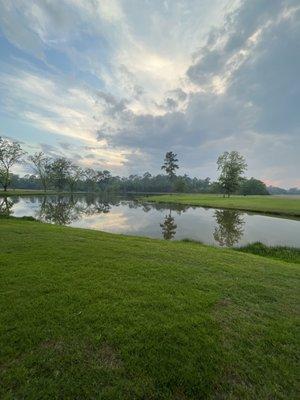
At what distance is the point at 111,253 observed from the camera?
351 inches

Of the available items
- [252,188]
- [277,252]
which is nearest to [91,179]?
[252,188]

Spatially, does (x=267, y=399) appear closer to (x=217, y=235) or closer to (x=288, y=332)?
(x=288, y=332)

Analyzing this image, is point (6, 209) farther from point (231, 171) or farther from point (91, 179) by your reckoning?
point (91, 179)

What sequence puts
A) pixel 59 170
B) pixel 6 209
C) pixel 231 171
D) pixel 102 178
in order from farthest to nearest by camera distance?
1. pixel 102 178
2. pixel 59 170
3. pixel 231 171
4. pixel 6 209

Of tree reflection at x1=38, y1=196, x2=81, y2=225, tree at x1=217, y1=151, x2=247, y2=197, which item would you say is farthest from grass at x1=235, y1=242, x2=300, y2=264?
tree at x1=217, y1=151, x2=247, y2=197

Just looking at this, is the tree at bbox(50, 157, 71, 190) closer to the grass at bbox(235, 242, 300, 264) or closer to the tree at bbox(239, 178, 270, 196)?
the tree at bbox(239, 178, 270, 196)

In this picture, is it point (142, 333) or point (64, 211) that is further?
point (64, 211)

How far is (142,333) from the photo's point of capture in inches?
163

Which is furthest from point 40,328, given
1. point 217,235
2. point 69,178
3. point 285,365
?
point 69,178

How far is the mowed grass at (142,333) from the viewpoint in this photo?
323 centimetres

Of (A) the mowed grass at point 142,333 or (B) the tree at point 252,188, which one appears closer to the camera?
(A) the mowed grass at point 142,333

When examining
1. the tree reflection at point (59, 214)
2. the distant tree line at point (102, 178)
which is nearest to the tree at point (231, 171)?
the distant tree line at point (102, 178)

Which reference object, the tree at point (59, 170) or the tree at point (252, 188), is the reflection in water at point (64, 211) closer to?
the tree at point (59, 170)

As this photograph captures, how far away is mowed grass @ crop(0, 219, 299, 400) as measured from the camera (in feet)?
10.6
